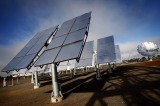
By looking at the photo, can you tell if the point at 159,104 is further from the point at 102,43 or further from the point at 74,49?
the point at 102,43

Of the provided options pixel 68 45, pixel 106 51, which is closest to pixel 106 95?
pixel 68 45

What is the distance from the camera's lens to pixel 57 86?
1144 centimetres

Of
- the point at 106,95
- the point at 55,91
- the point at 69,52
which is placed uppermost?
the point at 69,52

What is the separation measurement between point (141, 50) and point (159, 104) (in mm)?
84011

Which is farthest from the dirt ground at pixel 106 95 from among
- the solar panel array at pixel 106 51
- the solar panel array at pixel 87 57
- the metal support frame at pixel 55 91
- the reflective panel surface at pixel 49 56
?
the solar panel array at pixel 87 57

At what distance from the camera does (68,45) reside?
1030 centimetres

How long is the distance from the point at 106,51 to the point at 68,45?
45.2ft

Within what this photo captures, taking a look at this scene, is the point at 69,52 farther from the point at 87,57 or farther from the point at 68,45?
the point at 87,57

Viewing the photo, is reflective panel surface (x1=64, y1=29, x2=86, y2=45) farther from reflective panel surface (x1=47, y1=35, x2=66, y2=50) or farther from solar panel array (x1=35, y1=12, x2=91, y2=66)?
reflective panel surface (x1=47, y1=35, x2=66, y2=50)

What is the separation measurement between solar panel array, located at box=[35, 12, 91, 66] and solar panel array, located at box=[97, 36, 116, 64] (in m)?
9.91

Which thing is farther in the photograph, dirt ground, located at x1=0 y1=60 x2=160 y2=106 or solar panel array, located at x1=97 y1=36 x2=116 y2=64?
solar panel array, located at x1=97 y1=36 x2=116 y2=64

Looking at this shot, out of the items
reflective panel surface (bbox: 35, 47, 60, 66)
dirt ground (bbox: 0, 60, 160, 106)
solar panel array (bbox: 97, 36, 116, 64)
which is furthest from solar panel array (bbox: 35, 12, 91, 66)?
solar panel array (bbox: 97, 36, 116, 64)

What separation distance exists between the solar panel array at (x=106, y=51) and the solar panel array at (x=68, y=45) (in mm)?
9913

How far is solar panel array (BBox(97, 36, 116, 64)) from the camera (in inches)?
831
